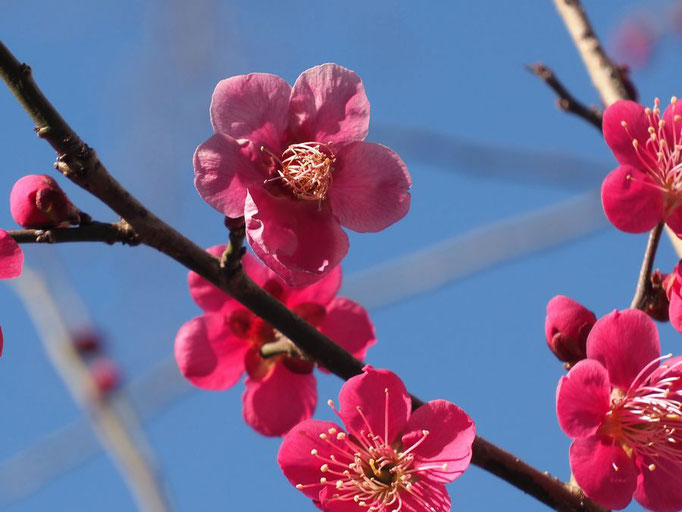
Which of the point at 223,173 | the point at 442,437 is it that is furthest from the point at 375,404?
the point at 223,173

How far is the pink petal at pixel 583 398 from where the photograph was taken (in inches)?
44.3

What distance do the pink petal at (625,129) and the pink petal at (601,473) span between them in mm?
385

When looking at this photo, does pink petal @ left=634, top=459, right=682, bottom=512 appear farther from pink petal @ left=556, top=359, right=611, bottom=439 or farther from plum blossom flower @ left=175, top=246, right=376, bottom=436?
plum blossom flower @ left=175, top=246, right=376, bottom=436

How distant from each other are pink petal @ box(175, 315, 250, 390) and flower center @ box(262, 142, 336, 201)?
0.34 metres

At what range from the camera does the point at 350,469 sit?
119 centimetres

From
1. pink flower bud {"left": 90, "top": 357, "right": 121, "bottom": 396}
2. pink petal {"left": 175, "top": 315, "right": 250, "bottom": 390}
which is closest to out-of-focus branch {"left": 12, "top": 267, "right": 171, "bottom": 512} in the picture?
pink flower bud {"left": 90, "top": 357, "right": 121, "bottom": 396}

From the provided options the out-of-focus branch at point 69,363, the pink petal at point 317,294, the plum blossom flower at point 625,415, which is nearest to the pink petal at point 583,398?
the plum blossom flower at point 625,415

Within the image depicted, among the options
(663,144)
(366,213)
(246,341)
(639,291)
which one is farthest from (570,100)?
(246,341)

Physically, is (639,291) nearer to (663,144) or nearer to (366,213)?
(663,144)

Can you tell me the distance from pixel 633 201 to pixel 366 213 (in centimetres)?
35

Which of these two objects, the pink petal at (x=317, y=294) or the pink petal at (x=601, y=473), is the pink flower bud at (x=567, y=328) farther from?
the pink petal at (x=317, y=294)

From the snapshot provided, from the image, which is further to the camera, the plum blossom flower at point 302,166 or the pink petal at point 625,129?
the pink petal at point 625,129

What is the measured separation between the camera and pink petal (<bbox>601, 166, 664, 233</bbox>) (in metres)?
1.22

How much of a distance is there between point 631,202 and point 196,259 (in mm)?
568
